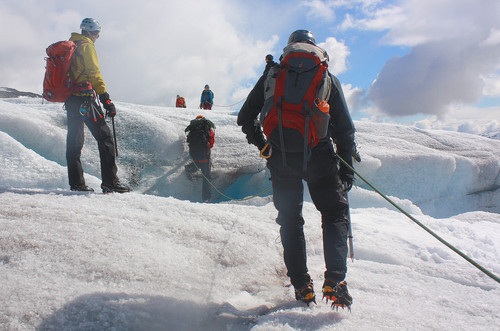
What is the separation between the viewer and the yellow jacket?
3223 mm

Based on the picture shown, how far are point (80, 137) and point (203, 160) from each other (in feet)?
8.96

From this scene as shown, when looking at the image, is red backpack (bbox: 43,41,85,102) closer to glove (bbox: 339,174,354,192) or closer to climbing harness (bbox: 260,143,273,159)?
climbing harness (bbox: 260,143,273,159)

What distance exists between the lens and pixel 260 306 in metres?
1.81

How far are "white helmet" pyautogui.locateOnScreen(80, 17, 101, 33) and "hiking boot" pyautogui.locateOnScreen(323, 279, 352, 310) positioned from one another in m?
3.53

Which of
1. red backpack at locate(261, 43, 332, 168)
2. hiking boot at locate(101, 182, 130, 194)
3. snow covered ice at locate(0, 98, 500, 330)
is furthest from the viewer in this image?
hiking boot at locate(101, 182, 130, 194)

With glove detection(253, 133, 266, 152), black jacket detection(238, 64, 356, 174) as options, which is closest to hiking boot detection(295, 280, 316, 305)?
black jacket detection(238, 64, 356, 174)

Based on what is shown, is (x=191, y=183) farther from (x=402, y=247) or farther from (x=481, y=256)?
(x=481, y=256)

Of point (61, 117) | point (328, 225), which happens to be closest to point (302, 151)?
point (328, 225)

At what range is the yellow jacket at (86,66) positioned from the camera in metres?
3.22

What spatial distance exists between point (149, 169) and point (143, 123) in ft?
3.59

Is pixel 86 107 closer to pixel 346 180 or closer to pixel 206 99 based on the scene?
pixel 346 180

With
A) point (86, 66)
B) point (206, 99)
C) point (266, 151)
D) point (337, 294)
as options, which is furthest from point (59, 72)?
point (206, 99)

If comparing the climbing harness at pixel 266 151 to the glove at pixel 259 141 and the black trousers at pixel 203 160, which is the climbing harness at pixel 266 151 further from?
the black trousers at pixel 203 160

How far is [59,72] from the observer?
3172mm
